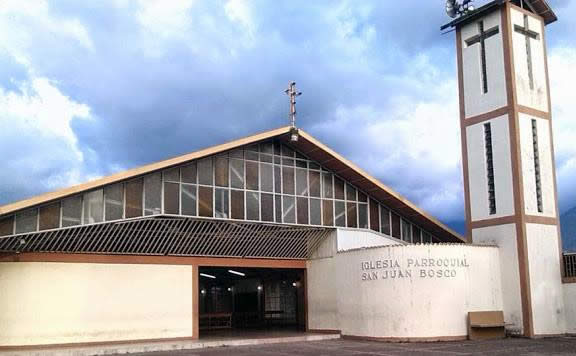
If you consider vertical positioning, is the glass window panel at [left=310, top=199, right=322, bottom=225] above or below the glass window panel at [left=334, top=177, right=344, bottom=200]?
below

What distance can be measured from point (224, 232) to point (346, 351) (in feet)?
24.5

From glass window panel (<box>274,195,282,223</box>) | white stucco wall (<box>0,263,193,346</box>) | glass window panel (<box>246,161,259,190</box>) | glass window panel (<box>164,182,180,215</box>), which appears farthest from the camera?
glass window panel (<box>274,195,282,223</box>)

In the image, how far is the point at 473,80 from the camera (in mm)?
28828

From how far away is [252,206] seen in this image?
2755 cm

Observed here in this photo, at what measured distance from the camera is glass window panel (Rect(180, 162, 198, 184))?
25.8 m

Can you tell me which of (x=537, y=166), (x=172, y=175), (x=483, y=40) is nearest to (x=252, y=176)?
(x=172, y=175)

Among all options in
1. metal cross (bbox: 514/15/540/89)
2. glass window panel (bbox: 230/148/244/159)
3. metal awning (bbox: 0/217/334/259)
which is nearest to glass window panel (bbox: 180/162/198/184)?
metal awning (bbox: 0/217/334/259)

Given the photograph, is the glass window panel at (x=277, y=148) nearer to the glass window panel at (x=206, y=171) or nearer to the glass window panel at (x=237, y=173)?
the glass window panel at (x=237, y=173)

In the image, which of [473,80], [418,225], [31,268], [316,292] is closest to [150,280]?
[31,268]

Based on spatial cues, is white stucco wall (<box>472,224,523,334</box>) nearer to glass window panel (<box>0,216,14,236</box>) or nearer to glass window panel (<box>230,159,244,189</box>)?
glass window panel (<box>230,159,244,189</box>)

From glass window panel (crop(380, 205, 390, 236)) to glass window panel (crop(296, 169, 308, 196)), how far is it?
14.6 feet

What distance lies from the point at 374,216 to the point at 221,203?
839 centimetres

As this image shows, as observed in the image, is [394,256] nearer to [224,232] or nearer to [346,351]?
[346,351]

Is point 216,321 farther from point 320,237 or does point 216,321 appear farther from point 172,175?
point 172,175
